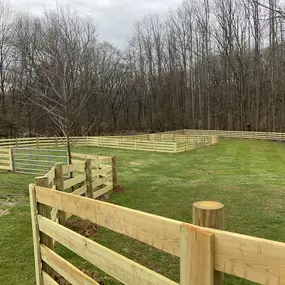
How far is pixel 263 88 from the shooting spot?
3572cm

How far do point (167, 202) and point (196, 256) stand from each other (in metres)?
5.90

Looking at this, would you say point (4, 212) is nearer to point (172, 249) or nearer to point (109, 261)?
point (109, 261)

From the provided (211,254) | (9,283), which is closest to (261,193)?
(9,283)

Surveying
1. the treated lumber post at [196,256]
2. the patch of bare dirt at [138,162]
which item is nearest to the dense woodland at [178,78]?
the patch of bare dirt at [138,162]

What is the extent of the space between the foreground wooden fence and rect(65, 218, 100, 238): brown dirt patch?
7.81 ft

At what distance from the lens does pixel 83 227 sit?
17.6ft

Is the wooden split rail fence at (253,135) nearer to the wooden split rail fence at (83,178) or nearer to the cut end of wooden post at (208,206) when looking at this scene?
the wooden split rail fence at (83,178)

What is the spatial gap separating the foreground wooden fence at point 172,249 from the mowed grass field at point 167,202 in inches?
64.1

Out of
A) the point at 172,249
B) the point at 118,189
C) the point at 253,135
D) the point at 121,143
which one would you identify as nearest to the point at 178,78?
the point at 253,135

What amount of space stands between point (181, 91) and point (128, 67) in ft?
29.3

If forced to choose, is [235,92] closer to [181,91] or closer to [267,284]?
[181,91]

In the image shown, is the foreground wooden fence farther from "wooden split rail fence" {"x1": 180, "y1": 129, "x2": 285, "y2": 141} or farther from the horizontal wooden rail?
"wooden split rail fence" {"x1": 180, "y1": 129, "x2": 285, "y2": 141}

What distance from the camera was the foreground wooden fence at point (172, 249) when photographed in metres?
1.21

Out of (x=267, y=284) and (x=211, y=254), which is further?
(x=211, y=254)
